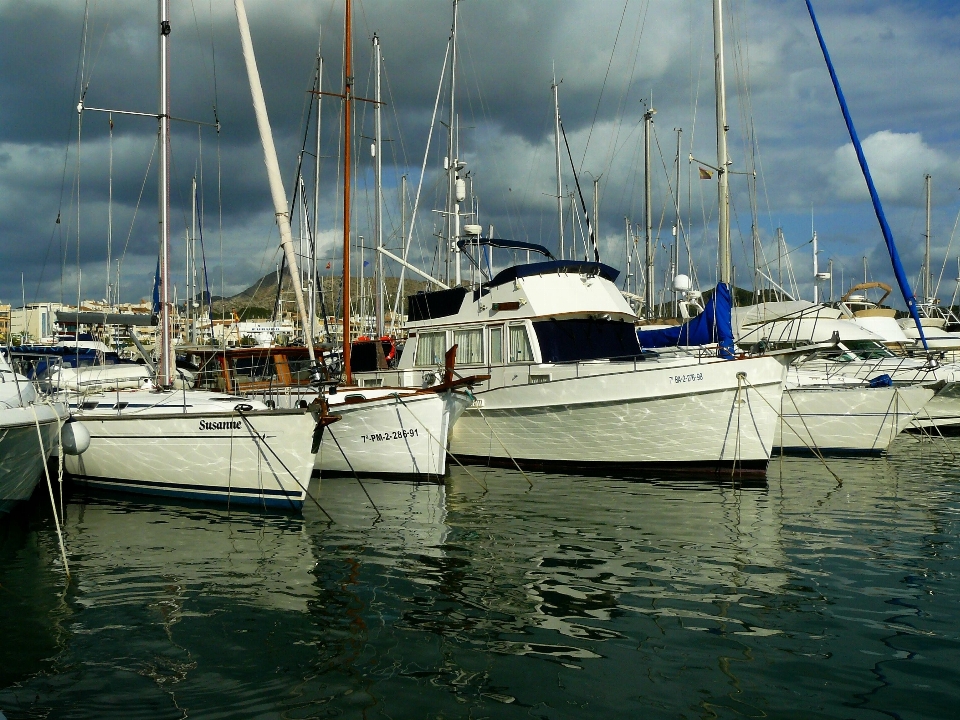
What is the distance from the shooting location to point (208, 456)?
12938mm

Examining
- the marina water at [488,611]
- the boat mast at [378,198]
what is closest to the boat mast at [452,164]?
the boat mast at [378,198]

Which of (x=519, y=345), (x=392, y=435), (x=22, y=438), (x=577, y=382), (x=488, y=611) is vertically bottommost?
(x=488, y=611)

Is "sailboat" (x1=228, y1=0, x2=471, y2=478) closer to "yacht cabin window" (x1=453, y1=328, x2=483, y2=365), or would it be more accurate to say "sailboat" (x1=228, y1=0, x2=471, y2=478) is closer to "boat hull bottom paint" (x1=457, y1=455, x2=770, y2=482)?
"boat hull bottom paint" (x1=457, y1=455, x2=770, y2=482)

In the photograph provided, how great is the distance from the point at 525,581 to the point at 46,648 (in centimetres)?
461

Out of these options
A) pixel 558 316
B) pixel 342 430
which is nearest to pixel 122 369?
pixel 342 430

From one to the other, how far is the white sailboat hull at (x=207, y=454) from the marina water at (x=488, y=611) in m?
0.49

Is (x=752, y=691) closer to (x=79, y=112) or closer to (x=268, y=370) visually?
(x=268, y=370)

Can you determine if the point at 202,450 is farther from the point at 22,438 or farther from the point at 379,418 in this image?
the point at 379,418

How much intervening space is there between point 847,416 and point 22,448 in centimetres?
1732

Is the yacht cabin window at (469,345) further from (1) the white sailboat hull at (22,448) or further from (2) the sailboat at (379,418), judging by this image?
(1) the white sailboat hull at (22,448)

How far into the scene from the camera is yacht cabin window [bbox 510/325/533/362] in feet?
59.2

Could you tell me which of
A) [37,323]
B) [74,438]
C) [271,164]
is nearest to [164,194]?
[271,164]

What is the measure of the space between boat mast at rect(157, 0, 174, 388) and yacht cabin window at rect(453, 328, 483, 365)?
6.37m

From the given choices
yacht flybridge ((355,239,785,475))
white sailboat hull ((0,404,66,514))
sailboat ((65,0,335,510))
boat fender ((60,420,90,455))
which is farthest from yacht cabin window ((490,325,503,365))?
white sailboat hull ((0,404,66,514))
